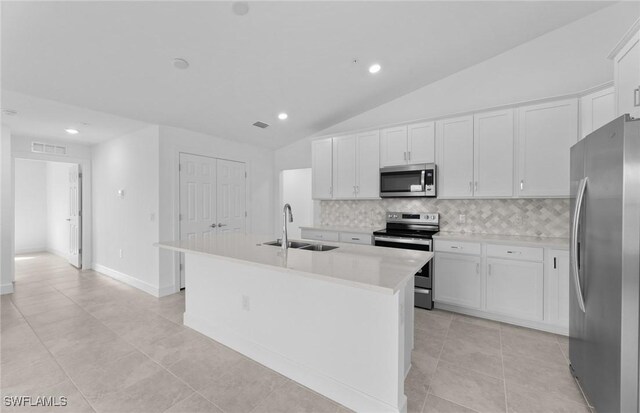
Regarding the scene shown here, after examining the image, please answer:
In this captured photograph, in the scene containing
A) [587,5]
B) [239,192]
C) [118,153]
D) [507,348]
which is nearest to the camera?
[507,348]

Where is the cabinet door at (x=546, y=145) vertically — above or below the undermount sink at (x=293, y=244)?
above

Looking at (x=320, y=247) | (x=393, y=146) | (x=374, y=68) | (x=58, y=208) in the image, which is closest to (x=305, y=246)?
(x=320, y=247)

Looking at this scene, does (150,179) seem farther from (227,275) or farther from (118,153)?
(227,275)

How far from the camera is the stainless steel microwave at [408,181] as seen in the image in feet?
11.7

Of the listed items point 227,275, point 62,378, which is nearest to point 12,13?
point 227,275

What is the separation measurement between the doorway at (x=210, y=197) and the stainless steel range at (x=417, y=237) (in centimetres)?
257

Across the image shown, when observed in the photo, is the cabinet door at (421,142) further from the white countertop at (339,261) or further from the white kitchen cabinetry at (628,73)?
the white countertop at (339,261)

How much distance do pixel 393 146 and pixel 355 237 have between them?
141cm

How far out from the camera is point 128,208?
445 centimetres

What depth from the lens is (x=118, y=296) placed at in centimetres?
393

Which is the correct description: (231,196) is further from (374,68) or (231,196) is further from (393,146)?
(374,68)

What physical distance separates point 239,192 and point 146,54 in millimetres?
2829

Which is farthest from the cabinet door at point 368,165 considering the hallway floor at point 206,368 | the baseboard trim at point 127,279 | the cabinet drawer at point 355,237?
the baseboard trim at point 127,279

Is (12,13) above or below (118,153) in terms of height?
above
